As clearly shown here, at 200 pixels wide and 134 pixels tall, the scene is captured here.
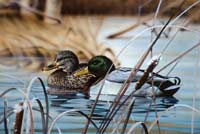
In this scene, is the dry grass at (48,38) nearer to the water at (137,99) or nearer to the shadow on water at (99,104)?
the water at (137,99)

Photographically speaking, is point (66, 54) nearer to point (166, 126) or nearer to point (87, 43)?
point (87, 43)

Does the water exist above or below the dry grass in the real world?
below

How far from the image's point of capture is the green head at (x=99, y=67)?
1.93m

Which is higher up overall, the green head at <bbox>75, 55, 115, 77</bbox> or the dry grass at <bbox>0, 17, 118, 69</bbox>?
the dry grass at <bbox>0, 17, 118, 69</bbox>

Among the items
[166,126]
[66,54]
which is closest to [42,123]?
[66,54]

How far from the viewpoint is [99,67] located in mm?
1929

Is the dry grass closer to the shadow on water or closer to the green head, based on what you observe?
the green head

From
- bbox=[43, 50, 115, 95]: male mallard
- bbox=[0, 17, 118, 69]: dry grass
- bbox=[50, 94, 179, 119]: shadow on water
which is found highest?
bbox=[0, 17, 118, 69]: dry grass

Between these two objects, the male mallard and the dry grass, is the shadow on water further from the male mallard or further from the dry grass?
the dry grass

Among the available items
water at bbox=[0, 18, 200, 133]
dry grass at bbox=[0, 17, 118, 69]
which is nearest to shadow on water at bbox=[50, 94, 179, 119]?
water at bbox=[0, 18, 200, 133]

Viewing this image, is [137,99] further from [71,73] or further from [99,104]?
[71,73]

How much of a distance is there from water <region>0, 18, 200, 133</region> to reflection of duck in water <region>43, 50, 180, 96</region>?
3cm

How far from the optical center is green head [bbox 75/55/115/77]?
1.93 metres

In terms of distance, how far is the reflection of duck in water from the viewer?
193 cm
